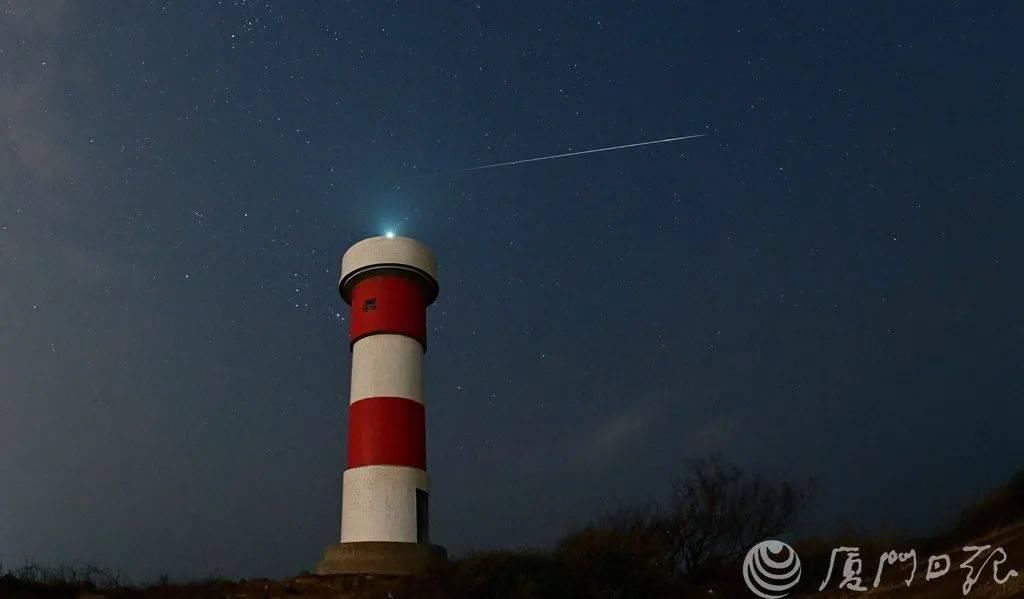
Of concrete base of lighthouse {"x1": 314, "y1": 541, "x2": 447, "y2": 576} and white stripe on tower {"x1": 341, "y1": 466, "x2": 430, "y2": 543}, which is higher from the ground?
white stripe on tower {"x1": 341, "y1": 466, "x2": 430, "y2": 543}

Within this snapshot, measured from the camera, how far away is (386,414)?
22031mm

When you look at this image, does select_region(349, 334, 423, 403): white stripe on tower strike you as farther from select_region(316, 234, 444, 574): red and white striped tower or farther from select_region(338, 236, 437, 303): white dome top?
select_region(338, 236, 437, 303): white dome top

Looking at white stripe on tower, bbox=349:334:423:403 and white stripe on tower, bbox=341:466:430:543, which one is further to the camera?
white stripe on tower, bbox=349:334:423:403

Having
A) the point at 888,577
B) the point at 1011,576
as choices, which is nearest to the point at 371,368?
the point at 888,577

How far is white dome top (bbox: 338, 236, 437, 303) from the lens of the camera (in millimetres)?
23703

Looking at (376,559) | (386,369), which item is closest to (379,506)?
(376,559)

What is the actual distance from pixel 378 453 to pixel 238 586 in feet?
14.7

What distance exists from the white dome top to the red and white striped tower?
0.03 m

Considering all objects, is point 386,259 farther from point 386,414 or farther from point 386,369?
point 386,414

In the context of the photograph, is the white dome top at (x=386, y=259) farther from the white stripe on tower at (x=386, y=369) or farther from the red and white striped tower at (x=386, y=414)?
the white stripe on tower at (x=386, y=369)

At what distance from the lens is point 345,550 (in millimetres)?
20609

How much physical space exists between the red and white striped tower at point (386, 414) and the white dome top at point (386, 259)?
0.09ft

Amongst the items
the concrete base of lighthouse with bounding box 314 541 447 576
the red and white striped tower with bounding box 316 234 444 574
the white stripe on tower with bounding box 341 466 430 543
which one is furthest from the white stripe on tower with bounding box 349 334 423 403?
the concrete base of lighthouse with bounding box 314 541 447 576

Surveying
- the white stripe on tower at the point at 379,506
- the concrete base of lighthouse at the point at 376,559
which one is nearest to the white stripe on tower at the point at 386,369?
the white stripe on tower at the point at 379,506
